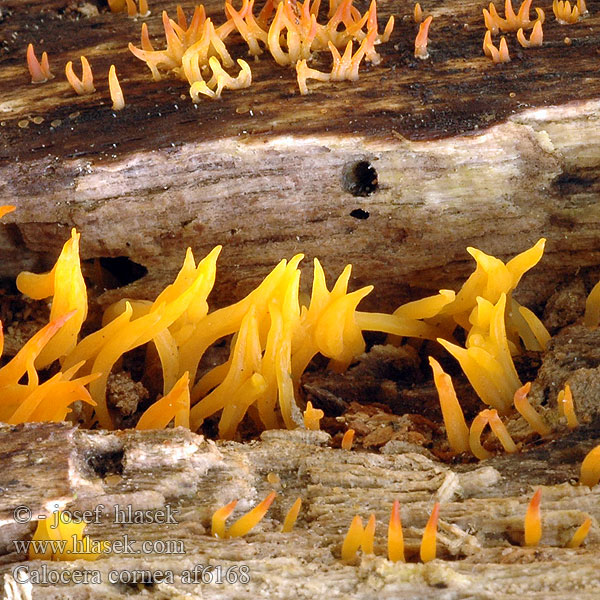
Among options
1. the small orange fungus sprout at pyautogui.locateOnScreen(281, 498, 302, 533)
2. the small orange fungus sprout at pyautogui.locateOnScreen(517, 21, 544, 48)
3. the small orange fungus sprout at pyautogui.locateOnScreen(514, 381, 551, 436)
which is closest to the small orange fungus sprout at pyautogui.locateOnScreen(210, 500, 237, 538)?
the small orange fungus sprout at pyautogui.locateOnScreen(281, 498, 302, 533)

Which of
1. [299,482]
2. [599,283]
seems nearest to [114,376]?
[299,482]

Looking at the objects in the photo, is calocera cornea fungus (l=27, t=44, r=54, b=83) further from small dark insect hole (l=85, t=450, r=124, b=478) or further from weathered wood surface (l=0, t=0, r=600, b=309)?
small dark insect hole (l=85, t=450, r=124, b=478)

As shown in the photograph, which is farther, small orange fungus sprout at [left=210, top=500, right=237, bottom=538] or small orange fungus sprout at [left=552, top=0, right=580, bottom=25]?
small orange fungus sprout at [left=552, top=0, right=580, bottom=25]

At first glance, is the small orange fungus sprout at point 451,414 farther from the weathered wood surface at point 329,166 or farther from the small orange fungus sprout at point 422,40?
the small orange fungus sprout at point 422,40

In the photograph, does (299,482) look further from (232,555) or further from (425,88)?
(425,88)

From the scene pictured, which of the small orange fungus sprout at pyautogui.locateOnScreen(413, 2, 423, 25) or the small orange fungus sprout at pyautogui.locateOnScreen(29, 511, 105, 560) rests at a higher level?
the small orange fungus sprout at pyautogui.locateOnScreen(413, 2, 423, 25)

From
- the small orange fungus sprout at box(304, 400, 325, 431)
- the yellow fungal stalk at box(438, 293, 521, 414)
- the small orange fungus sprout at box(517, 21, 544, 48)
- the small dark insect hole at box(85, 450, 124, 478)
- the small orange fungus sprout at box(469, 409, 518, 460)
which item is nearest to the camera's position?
the small dark insect hole at box(85, 450, 124, 478)

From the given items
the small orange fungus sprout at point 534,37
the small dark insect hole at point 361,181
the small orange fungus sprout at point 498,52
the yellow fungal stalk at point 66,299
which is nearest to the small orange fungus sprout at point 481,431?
the small dark insect hole at point 361,181

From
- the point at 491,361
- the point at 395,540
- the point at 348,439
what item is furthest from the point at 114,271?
the point at 395,540
